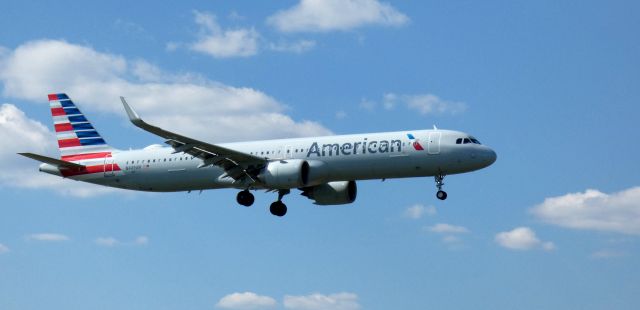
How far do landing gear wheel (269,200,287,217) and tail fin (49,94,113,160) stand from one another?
10.3m

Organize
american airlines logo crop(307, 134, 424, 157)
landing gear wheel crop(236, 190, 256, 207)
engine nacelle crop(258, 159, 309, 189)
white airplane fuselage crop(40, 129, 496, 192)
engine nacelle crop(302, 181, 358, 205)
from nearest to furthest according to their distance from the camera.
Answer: white airplane fuselage crop(40, 129, 496, 192) < american airlines logo crop(307, 134, 424, 157) < engine nacelle crop(258, 159, 309, 189) < landing gear wheel crop(236, 190, 256, 207) < engine nacelle crop(302, 181, 358, 205)

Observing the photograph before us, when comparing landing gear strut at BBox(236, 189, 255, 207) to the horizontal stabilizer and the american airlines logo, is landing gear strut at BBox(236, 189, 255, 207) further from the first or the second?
the horizontal stabilizer

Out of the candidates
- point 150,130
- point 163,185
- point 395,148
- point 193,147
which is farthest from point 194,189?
point 395,148

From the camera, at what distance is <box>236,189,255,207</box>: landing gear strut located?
51125 mm

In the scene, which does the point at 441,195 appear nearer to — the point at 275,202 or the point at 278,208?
the point at 278,208

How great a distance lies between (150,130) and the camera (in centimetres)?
4388

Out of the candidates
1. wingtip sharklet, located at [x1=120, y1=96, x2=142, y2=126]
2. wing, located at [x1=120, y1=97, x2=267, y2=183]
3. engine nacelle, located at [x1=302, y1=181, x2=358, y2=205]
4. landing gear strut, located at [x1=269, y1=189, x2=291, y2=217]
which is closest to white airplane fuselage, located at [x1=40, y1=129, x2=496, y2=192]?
wing, located at [x1=120, y1=97, x2=267, y2=183]

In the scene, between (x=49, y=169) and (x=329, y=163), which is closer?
(x=329, y=163)

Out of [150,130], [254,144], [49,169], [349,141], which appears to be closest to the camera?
[150,130]

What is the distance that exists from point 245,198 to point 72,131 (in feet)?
41.6

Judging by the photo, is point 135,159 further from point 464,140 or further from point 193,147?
point 464,140

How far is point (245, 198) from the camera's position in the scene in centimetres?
5112

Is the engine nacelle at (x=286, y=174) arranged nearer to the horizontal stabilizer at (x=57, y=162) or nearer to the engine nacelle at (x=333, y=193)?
the engine nacelle at (x=333, y=193)

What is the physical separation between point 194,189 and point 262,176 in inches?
214
